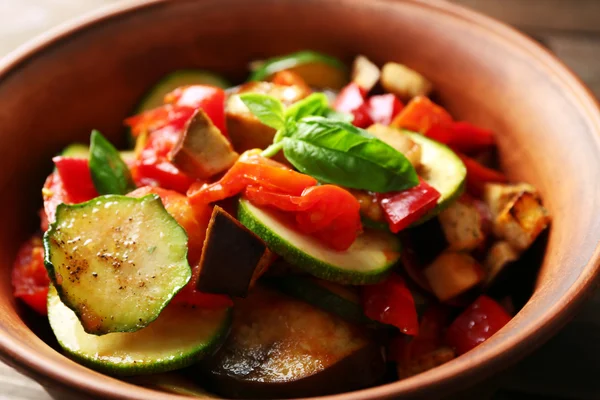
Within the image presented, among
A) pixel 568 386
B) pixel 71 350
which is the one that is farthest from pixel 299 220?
pixel 568 386

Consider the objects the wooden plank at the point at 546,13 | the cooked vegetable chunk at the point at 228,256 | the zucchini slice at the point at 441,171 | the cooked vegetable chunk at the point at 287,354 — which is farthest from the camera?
the wooden plank at the point at 546,13

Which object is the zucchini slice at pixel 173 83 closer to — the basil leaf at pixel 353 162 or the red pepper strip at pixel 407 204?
the basil leaf at pixel 353 162

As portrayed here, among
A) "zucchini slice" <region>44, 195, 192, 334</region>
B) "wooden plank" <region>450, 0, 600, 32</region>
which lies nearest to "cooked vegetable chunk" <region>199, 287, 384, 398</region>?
"zucchini slice" <region>44, 195, 192, 334</region>

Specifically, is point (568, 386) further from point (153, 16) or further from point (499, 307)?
point (153, 16)

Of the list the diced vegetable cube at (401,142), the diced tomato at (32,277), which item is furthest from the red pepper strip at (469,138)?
the diced tomato at (32,277)

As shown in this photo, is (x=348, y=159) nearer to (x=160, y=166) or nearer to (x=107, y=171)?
(x=160, y=166)

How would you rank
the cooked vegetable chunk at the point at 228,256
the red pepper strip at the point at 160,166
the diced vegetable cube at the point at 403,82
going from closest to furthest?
1. the cooked vegetable chunk at the point at 228,256
2. the red pepper strip at the point at 160,166
3. the diced vegetable cube at the point at 403,82

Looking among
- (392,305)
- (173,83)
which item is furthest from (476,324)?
(173,83)
